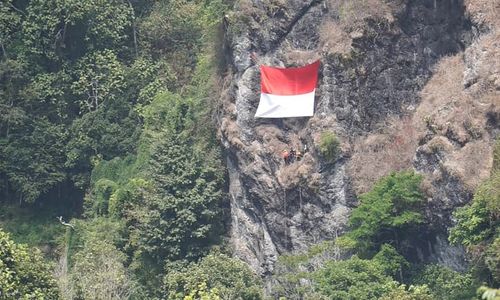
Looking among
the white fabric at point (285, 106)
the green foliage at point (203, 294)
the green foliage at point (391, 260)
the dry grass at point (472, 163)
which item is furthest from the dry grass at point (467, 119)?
the green foliage at point (203, 294)

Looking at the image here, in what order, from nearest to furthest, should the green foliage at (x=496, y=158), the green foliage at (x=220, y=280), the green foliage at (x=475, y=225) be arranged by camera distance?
the green foliage at (x=475, y=225)
the green foliage at (x=496, y=158)
the green foliage at (x=220, y=280)

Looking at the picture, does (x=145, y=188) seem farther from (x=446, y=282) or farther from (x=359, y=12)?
(x=446, y=282)

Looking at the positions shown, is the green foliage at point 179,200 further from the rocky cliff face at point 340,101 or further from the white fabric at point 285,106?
the white fabric at point 285,106

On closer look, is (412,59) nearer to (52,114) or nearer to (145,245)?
(145,245)

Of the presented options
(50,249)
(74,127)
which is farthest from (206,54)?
(50,249)

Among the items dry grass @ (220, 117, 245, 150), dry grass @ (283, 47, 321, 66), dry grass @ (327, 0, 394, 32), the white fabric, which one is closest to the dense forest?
dry grass @ (220, 117, 245, 150)

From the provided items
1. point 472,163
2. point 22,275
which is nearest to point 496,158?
point 472,163

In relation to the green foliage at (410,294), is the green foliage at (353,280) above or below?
above

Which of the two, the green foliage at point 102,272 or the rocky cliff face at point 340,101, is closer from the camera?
the rocky cliff face at point 340,101
